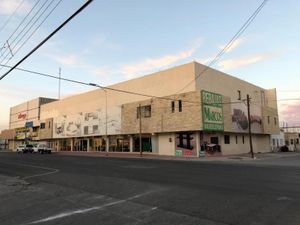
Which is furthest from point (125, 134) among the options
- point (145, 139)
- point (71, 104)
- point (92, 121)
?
point (71, 104)

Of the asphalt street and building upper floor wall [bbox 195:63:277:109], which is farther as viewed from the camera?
building upper floor wall [bbox 195:63:277:109]

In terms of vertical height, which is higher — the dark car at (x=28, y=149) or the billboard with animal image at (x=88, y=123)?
the billboard with animal image at (x=88, y=123)

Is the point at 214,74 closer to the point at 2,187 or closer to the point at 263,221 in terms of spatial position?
the point at 2,187

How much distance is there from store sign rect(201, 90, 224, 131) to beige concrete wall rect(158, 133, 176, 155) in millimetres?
5790

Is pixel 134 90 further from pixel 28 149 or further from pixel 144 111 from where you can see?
pixel 28 149

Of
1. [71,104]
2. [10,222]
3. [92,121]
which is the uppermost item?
[71,104]

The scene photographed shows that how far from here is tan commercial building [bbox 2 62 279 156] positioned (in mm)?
41062

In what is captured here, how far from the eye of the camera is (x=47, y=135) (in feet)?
244

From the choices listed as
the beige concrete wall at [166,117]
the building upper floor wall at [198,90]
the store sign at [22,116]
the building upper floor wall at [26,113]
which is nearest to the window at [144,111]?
the beige concrete wall at [166,117]

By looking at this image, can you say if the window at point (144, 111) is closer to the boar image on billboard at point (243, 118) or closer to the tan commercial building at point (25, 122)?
the boar image on billboard at point (243, 118)

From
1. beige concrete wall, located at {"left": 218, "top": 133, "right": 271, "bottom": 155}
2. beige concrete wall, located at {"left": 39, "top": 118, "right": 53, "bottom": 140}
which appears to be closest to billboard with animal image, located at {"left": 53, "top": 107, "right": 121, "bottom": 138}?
beige concrete wall, located at {"left": 39, "top": 118, "right": 53, "bottom": 140}

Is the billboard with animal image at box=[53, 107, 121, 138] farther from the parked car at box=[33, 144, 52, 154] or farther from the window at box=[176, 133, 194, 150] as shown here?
the window at box=[176, 133, 194, 150]

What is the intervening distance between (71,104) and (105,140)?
15913 millimetres

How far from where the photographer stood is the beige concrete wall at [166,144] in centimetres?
4350
